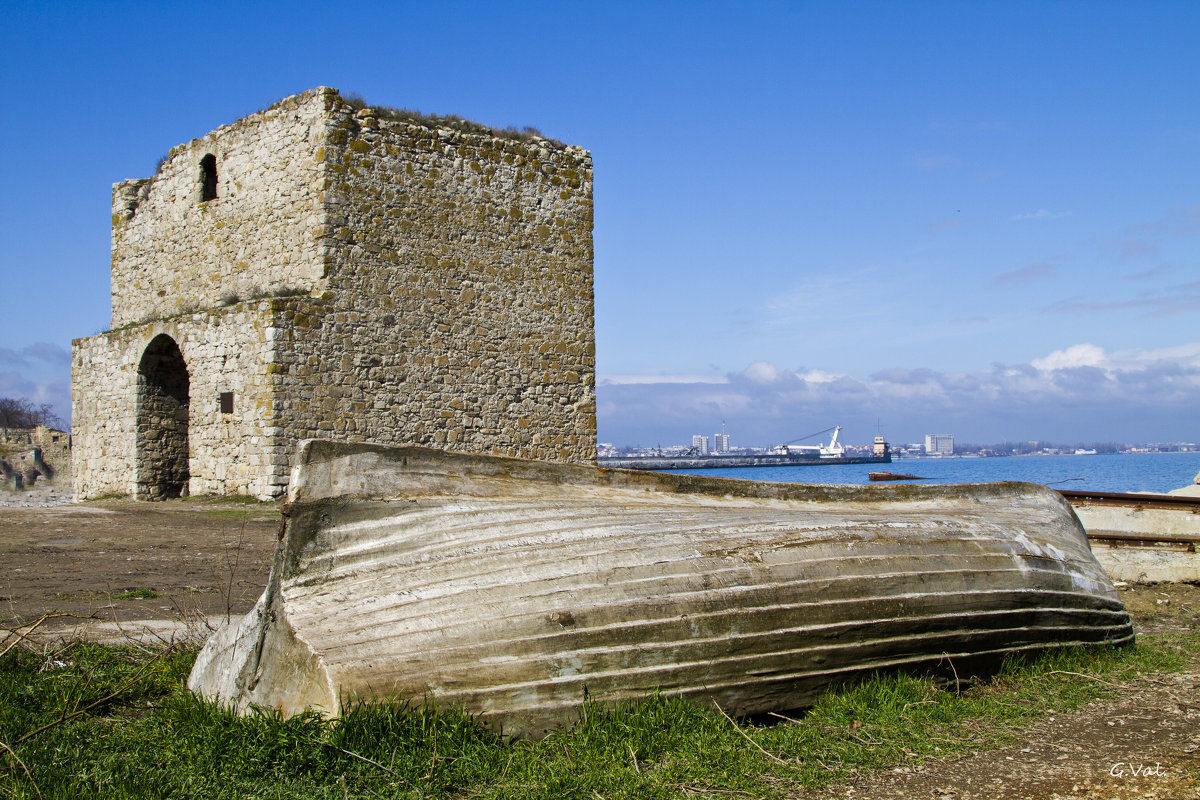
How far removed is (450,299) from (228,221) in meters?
3.46

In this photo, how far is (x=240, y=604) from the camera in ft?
17.6

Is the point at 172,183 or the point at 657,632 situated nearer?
the point at 657,632

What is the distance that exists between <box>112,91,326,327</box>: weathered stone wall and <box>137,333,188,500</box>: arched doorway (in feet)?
2.59

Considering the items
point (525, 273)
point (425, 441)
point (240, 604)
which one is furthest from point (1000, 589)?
point (525, 273)

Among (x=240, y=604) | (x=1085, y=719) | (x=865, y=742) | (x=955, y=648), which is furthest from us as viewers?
(x=240, y=604)

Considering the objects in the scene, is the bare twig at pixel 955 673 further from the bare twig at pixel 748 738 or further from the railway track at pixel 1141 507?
the railway track at pixel 1141 507

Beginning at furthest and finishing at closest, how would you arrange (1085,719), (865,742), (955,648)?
1. (955,648)
2. (1085,719)
3. (865,742)

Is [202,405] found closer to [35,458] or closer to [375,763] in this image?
[375,763]

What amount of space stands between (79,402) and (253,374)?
4973 mm

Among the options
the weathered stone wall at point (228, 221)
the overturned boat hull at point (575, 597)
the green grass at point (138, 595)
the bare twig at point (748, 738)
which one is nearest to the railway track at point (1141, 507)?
the overturned boat hull at point (575, 597)

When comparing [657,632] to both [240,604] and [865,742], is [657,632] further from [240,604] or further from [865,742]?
[240,604]

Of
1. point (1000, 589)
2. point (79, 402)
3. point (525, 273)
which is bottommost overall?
point (1000, 589)

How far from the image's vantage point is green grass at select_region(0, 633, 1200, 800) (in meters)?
2.58

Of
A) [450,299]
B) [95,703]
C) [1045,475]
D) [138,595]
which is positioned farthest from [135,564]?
[1045,475]
